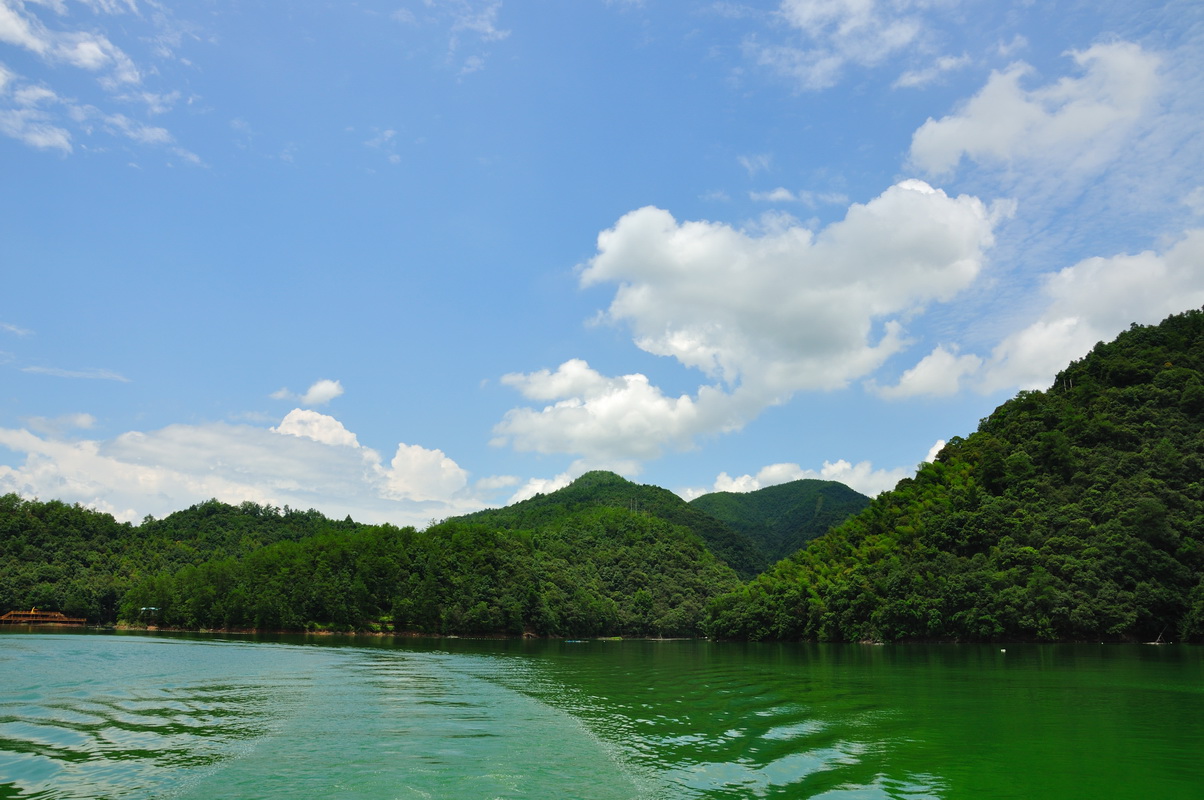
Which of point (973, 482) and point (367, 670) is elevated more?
point (973, 482)

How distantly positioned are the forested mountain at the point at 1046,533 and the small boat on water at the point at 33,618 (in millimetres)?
97563

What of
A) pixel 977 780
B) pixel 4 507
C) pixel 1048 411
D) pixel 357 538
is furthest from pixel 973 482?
pixel 4 507

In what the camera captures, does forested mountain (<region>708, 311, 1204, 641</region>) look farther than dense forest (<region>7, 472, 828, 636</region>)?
No

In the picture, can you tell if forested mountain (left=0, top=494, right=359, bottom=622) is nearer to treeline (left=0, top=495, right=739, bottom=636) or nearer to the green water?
treeline (left=0, top=495, right=739, bottom=636)

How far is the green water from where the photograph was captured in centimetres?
1434

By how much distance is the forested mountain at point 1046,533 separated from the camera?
6544 centimetres

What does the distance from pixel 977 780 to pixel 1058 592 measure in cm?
6256

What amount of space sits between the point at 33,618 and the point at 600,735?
124 meters

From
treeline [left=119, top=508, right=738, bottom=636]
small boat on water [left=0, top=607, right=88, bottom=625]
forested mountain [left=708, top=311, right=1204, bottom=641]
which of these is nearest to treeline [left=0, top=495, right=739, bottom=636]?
treeline [left=119, top=508, right=738, bottom=636]

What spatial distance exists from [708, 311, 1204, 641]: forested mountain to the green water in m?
31.4

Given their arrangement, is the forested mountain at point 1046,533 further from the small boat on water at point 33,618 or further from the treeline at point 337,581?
the small boat on water at point 33,618

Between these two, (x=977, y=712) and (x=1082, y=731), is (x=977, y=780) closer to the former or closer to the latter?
(x=1082, y=731)

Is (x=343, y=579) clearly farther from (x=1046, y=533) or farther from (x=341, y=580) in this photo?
(x=1046, y=533)

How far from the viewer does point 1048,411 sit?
8856 cm
